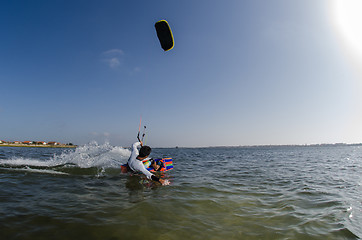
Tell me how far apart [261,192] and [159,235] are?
6047 millimetres

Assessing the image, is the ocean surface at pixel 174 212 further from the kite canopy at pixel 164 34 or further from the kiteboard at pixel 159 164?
the kite canopy at pixel 164 34

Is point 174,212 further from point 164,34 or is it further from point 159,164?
point 164,34

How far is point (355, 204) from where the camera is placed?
21.9 feet

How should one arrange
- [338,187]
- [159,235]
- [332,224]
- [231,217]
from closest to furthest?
[159,235], [332,224], [231,217], [338,187]

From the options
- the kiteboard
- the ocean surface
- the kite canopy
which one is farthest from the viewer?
the kiteboard

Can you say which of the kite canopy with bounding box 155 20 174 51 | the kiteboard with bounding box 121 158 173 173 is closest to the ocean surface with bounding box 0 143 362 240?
the kiteboard with bounding box 121 158 173 173

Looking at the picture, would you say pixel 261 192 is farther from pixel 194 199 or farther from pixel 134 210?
pixel 134 210

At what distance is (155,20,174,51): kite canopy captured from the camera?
11.0 meters

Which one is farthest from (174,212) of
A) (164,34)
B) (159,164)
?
(164,34)

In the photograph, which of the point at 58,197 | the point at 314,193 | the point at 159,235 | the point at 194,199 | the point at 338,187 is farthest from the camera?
the point at 338,187

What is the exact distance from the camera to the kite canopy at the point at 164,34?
11.0 metres

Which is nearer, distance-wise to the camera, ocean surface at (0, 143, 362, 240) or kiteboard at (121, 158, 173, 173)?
ocean surface at (0, 143, 362, 240)

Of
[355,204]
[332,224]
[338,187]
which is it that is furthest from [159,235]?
[338,187]

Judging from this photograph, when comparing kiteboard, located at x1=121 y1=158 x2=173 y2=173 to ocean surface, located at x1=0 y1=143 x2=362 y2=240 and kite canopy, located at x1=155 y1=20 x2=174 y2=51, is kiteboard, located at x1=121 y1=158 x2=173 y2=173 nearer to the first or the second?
ocean surface, located at x1=0 y1=143 x2=362 y2=240
